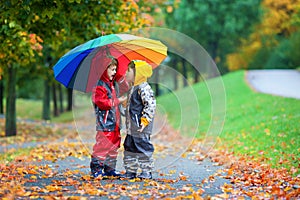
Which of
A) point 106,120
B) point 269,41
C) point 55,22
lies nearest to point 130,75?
point 106,120

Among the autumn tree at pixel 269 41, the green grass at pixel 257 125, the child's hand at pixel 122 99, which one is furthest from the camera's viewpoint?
the autumn tree at pixel 269 41

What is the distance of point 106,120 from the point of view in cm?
712

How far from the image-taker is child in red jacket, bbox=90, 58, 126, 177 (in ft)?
23.3

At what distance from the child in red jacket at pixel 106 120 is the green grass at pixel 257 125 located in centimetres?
322

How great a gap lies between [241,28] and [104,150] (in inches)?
1273

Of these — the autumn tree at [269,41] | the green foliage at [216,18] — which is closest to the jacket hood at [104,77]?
the green foliage at [216,18]

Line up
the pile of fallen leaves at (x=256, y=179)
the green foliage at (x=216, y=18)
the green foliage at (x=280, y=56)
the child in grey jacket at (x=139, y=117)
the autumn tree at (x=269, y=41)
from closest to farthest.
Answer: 1. the pile of fallen leaves at (x=256, y=179)
2. the child in grey jacket at (x=139, y=117)
3. the green foliage at (x=216, y=18)
4. the green foliage at (x=280, y=56)
5. the autumn tree at (x=269, y=41)

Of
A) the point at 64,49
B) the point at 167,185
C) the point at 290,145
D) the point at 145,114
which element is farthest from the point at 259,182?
the point at 64,49

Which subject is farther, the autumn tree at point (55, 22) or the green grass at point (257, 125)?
the green grass at point (257, 125)

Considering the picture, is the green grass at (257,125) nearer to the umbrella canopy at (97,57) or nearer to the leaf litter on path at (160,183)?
the leaf litter on path at (160,183)

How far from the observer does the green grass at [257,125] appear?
973cm

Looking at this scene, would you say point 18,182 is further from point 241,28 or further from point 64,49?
point 241,28

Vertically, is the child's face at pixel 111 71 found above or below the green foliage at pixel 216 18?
below

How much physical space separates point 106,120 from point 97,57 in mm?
1037
